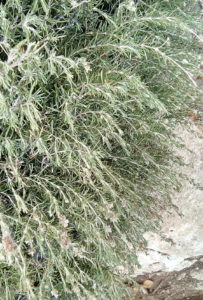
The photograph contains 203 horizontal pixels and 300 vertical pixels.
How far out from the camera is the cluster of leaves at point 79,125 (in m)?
1.40

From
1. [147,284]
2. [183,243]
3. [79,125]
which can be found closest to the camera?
[79,125]

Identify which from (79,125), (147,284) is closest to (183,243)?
(147,284)

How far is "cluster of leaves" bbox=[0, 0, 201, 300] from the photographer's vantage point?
140 centimetres

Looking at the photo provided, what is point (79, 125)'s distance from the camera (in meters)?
1.78

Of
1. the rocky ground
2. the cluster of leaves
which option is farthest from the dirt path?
the cluster of leaves

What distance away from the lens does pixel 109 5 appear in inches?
73.3

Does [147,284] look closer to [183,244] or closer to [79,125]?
[183,244]

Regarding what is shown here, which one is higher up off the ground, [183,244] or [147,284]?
[183,244]

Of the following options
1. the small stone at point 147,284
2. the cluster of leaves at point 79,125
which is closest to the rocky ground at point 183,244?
the small stone at point 147,284

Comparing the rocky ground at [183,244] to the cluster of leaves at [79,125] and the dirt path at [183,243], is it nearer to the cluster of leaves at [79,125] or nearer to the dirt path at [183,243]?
the dirt path at [183,243]

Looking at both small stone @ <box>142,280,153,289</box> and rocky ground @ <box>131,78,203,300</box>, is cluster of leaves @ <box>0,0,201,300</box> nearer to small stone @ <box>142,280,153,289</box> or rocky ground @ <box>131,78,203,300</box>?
rocky ground @ <box>131,78,203,300</box>

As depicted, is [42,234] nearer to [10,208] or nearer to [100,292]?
[10,208]

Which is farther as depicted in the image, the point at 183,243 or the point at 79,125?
the point at 183,243

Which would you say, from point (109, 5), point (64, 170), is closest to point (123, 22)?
point (109, 5)
